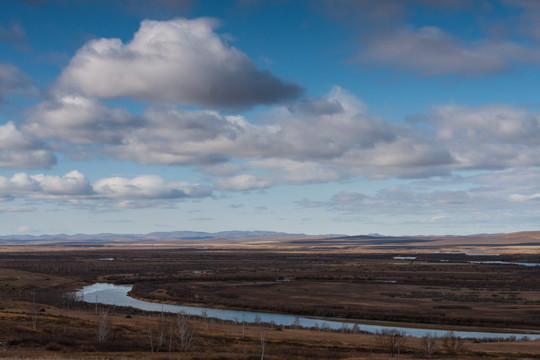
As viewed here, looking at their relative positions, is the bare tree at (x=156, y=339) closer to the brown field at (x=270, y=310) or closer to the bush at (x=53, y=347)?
the brown field at (x=270, y=310)

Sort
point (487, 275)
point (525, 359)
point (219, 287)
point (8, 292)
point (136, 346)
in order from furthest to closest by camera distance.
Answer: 1. point (487, 275)
2. point (219, 287)
3. point (8, 292)
4. point (136, 346)
5. point (525, 359)

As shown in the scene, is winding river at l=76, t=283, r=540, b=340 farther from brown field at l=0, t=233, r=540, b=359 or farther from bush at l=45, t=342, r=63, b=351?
bush at l=45, t=342, r=63, b=351

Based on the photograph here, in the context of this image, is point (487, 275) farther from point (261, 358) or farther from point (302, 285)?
point (261, 358)

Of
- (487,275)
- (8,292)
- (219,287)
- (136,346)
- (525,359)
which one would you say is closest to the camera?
(525,359)

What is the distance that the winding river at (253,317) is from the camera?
67.2 meters

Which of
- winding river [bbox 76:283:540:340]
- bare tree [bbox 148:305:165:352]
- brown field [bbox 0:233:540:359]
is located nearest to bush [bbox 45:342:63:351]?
brown field [bbox 0:233:540:359]

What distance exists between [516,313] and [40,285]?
92585 millimetres

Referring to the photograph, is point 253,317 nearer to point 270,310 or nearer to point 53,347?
point 270,310

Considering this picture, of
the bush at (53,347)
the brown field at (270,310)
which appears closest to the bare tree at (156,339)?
the brown field at (270,310)

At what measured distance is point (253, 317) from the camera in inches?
3182

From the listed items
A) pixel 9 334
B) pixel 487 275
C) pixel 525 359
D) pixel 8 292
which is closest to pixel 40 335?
pixel 9 334

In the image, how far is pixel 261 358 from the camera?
133ft

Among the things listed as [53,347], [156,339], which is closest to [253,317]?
[156,339]

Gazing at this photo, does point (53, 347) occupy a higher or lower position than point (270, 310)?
higher
